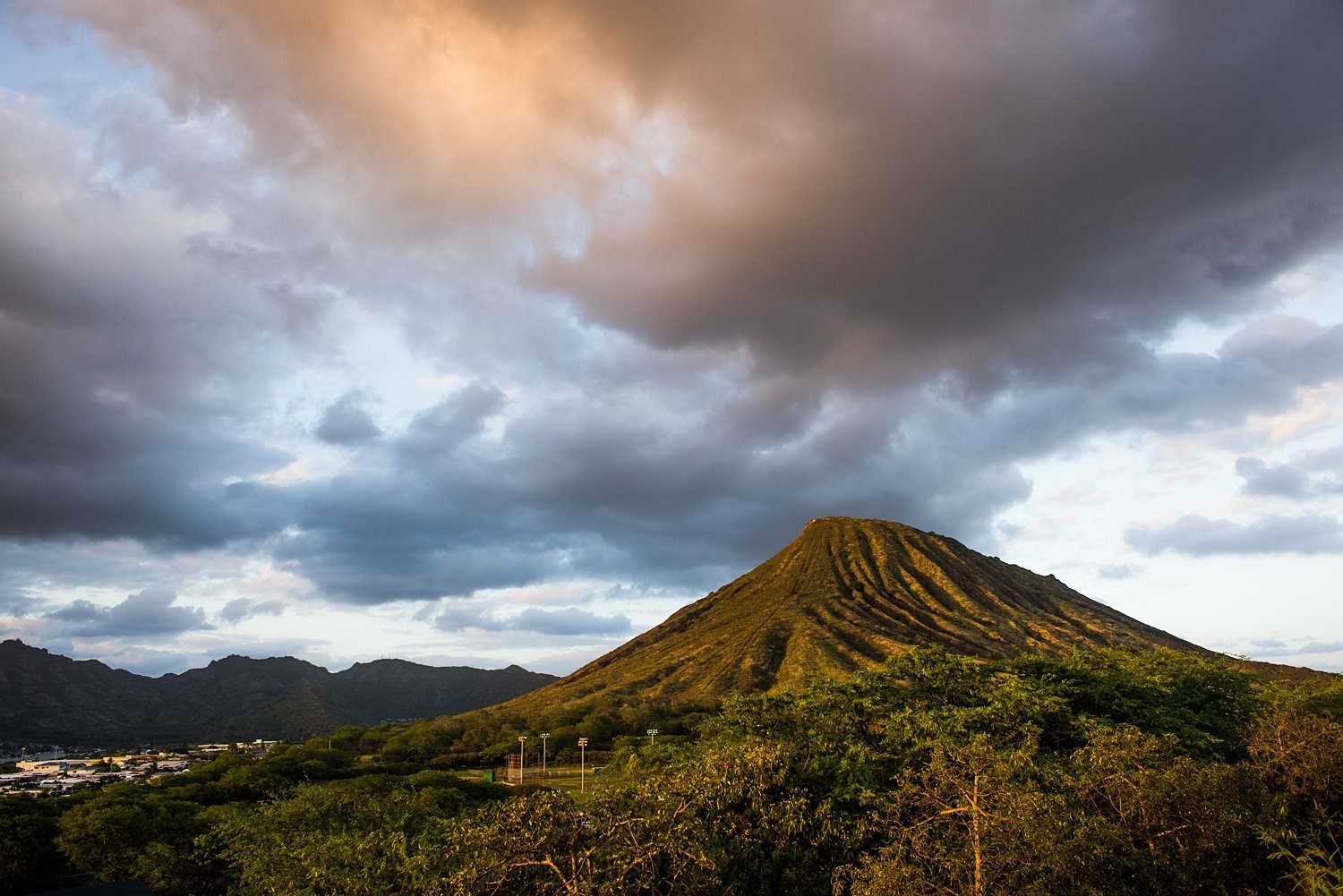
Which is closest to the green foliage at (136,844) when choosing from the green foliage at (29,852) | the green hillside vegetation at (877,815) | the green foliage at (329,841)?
the green hillside vegetation at (877,815)

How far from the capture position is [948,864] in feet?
93.5

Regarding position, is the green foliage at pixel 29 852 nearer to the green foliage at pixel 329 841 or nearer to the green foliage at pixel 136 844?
the green foliage at pixel 136 844

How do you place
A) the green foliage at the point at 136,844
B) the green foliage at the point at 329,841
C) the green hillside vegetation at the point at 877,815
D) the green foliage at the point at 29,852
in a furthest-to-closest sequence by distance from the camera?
the green foliage at the point at 29,852 → the green foliage at the point at 136,844 → the green foliage at the point at 329,841 → the green hillside vegetation at the point at 877,815

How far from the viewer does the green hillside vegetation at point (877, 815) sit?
23734 millimetres

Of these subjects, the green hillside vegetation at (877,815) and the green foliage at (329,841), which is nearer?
the green hillside vegetation at (877,815)

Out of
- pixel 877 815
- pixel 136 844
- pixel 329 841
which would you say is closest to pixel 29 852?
pixel 136 844

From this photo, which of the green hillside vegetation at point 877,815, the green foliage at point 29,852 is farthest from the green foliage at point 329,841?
the green foliage at point 29,852

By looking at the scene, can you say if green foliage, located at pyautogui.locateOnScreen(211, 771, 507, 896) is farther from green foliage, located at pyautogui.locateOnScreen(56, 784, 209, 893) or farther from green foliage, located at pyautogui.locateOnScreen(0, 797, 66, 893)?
green foliage, located at pyautogui.locateOnScreen(0, 797, 66, 893)

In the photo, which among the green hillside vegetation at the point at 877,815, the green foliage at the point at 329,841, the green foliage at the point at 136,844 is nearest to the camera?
the green hillside vegetation at the point at 877,815

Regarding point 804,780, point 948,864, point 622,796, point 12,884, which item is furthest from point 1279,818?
point 12,884

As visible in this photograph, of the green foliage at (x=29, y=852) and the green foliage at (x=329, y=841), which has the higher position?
the green foliage at (x=329, y=841)

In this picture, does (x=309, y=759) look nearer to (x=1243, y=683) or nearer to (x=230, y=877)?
(x=230, y=877)

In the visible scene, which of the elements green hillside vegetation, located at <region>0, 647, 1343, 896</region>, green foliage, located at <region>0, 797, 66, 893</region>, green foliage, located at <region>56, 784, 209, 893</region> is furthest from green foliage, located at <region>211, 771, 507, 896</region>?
green foliage, located at <region>0, 797, 66, 893</region>

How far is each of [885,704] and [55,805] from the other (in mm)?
99423
